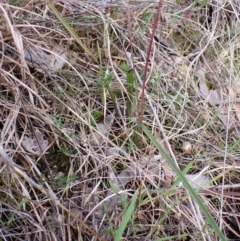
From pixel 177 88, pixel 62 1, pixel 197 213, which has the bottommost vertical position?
pixel 197 213

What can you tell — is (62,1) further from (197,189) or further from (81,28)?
(197,189)

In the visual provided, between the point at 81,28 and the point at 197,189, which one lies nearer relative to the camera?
the point at 197,189

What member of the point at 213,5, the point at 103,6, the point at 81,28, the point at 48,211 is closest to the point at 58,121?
the point at 48,211

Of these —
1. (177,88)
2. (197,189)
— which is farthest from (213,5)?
(197,189)

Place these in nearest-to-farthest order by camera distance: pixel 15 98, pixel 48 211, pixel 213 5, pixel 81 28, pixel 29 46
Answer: pixel 48 211 → pixel 15 98 → pixel 29 46 → pixel 81 28 → pixel 213 5

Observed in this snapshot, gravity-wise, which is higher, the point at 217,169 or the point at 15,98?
the point at 15,98

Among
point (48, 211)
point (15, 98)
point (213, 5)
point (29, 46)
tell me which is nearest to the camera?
point (48, 211)
